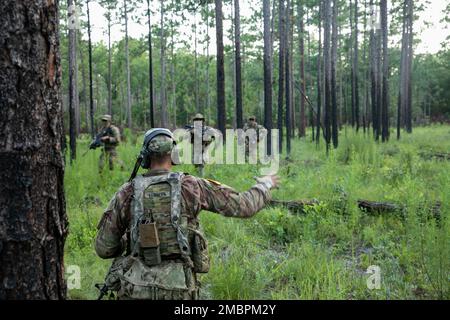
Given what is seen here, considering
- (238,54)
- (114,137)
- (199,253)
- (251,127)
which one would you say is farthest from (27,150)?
(238,54)

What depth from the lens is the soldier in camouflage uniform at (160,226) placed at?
2457 mm

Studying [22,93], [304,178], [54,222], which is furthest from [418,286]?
[304,178]

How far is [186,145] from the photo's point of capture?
34.6 feet

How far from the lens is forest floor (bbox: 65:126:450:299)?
11.8ft

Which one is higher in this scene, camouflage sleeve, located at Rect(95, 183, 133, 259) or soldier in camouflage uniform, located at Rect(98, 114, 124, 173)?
soldier in camouflage uniform, located at Rect(98, 114, 124, 173)

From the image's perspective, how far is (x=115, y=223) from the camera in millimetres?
2635

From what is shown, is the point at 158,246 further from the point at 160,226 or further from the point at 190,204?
the point at 190,204

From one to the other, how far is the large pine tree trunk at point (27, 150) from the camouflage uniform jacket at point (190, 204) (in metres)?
0.69

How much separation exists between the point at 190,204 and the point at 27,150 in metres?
1.09

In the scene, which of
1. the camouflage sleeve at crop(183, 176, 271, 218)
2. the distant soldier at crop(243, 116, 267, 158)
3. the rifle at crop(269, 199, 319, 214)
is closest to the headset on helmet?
the camouflage sleeve at crop(183, 176, 271, 218)

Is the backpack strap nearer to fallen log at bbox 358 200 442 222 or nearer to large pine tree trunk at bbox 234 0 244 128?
fallen log at bbox 358 200 442 222

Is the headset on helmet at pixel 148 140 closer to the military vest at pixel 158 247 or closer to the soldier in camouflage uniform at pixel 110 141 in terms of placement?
the military vest at pixel 158 247

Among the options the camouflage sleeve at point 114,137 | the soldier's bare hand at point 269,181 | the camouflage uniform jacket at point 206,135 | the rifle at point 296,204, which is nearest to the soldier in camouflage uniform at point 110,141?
the camouflage sleeve at point 114,137
